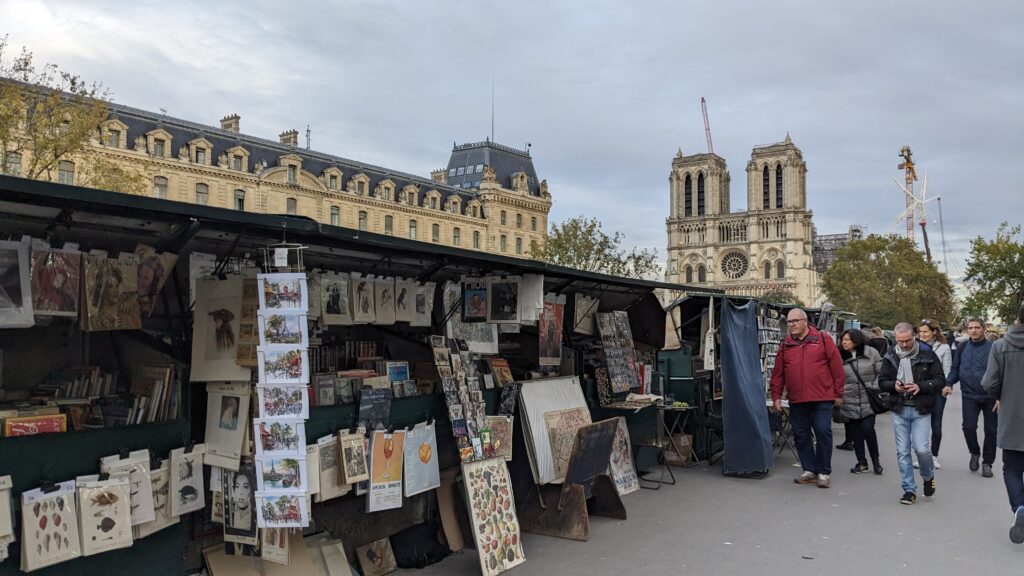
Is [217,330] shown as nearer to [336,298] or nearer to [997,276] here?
[336,298]

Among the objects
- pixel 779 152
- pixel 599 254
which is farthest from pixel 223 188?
pixel 779 152

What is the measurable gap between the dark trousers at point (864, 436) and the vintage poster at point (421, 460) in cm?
672

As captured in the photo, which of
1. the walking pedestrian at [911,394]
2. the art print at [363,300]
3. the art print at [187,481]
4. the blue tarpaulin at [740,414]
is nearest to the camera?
the art print at [187,481]

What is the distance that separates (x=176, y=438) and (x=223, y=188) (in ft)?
161

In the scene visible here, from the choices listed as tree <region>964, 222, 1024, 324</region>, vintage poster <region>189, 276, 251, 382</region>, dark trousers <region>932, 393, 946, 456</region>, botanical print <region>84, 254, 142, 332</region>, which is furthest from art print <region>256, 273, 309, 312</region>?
tree <region>964, 222, 1024, 324</region>

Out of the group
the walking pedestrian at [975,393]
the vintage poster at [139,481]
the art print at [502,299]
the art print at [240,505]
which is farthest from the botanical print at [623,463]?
the vintage poster at [139,481]

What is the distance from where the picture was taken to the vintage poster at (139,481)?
4.31 meters

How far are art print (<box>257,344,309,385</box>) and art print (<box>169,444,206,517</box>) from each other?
785 millimetres

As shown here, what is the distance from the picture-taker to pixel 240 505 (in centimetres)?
486

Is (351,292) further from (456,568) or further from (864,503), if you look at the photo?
(864,503)

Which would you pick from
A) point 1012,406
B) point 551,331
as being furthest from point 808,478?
point 551,331

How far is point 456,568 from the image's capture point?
251 inches

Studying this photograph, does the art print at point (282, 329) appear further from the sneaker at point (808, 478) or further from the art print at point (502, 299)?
the sneaker at point (808, 478)

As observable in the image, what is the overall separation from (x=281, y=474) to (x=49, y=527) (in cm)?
122
